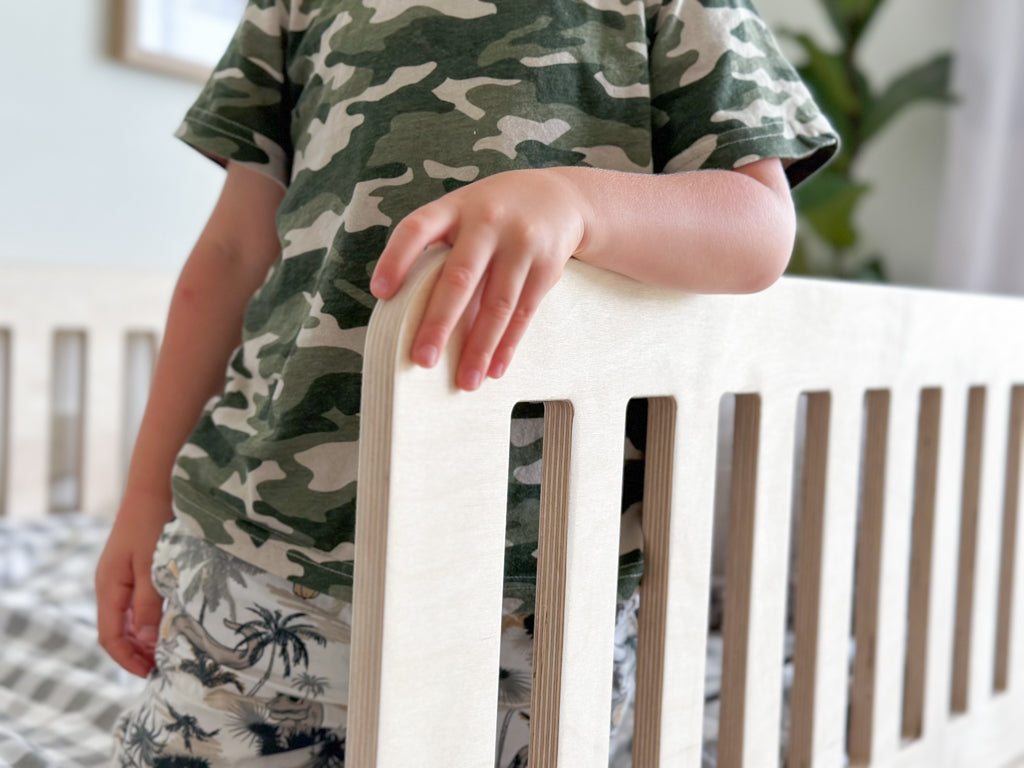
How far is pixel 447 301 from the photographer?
351mm

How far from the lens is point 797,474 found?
1.11 m

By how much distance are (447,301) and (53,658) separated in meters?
0.78

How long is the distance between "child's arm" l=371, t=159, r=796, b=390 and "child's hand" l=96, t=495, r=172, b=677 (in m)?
0.41

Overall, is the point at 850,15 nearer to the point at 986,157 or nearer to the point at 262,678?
the point at 986,157

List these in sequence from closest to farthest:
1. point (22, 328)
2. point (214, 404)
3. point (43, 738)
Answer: point (214, 404) → point (43, 738) → point (22, 328)

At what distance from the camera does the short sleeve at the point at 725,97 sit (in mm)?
506

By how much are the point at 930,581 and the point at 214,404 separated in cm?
55

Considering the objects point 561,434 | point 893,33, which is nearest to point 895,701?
point 561,434

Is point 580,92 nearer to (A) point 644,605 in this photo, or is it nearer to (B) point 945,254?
(A) point 644,605

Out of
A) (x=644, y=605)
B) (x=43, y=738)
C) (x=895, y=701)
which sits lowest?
(x=43, y=738)

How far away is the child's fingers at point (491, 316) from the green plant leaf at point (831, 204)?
4.68ft

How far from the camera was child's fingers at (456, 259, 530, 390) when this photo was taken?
36 cm

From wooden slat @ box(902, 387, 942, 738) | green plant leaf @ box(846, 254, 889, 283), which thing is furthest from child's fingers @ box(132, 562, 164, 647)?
green plant leaf @ box(846, 254, 889, 283)

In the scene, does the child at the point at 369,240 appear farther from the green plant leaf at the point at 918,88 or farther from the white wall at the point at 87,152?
the green plant leaf at the point at 918,88
